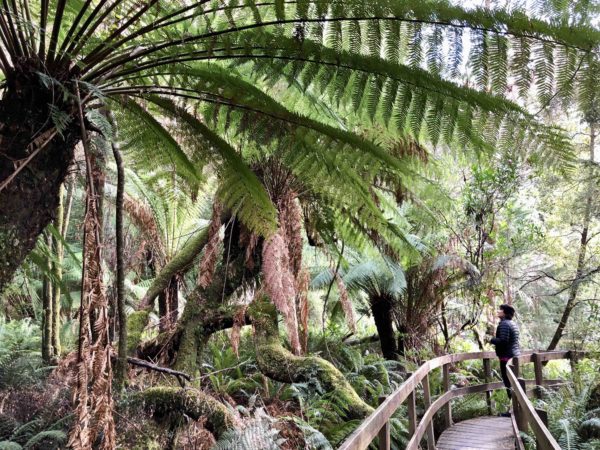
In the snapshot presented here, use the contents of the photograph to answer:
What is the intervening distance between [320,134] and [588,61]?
109 centimetres

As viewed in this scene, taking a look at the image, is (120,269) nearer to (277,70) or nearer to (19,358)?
(277,70)

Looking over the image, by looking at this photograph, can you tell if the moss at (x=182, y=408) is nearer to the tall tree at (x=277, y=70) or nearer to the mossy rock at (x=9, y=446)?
the mossy rock at (x=9, y=446)

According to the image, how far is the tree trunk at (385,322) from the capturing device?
852cm

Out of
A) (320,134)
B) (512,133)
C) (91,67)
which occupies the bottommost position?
(512,133)

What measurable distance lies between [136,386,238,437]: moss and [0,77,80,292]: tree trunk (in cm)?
190

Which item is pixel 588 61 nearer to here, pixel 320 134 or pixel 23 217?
pixel 320 134

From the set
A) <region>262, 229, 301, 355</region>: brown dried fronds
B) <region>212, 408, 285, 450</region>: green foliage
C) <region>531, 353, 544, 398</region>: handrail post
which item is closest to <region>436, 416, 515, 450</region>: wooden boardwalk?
<region>531, 353, 544, 398</region>: handrail post

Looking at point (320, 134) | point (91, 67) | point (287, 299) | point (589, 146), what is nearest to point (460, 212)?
point (589, 146)

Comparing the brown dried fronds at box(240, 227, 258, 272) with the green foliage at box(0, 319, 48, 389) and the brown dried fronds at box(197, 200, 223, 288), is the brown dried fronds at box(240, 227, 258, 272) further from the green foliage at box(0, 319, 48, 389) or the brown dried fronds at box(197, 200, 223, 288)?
the green foliage at box(0, 319, 48, 389)

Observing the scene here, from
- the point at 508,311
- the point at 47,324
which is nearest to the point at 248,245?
the point at 47,324

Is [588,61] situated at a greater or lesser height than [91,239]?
greater

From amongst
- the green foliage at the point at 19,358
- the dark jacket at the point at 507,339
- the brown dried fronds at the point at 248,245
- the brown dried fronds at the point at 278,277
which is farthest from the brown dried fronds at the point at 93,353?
the dark jacket at the point at 507,339

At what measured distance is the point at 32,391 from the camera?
4.44 m

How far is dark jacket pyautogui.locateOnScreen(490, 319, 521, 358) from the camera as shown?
254 inches
